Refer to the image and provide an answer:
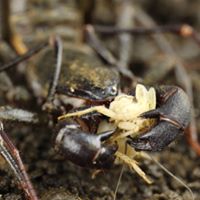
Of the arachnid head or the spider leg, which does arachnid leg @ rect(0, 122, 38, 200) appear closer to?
the arachnid head

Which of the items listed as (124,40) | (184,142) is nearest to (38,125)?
(184,142)

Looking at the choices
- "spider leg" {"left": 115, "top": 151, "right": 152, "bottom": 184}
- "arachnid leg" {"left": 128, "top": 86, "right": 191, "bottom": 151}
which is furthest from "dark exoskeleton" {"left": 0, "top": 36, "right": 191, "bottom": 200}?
"spider leg" {"left": 115, "top": 151, "right": 152, "bottom": 184}

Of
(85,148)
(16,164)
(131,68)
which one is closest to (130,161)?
(85,148)

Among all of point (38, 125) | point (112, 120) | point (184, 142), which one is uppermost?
point (112, 120)

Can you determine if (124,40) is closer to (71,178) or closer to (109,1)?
(109,1)

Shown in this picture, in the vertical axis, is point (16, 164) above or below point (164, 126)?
below

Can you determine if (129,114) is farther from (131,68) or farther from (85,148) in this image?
(131,68)
